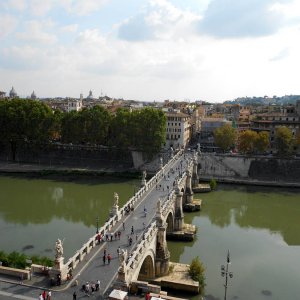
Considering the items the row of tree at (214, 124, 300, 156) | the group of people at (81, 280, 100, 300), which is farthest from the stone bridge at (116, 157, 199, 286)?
the row of tree at (214, 124, 300, 156)

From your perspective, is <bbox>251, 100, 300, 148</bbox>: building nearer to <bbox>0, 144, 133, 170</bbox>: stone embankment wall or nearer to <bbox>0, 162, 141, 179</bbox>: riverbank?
<bbox>0, 144, 133, 170</bbox>: stone embankment wall

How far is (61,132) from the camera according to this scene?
6222cm

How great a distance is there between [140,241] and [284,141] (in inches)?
1545

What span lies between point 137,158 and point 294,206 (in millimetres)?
23917

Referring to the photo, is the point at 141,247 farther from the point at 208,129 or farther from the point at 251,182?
the point at 208,129

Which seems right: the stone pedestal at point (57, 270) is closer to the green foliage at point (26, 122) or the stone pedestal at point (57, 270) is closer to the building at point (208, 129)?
the green foliage at point (26, 122)

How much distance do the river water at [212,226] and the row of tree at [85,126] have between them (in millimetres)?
7846

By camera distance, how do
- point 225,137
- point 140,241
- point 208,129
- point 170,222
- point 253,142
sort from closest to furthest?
1. point 140,241
2. point 170,222
3. point 253,142
4. point 225,137
5. point 208,129

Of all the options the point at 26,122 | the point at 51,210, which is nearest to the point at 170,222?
the point at 51,210

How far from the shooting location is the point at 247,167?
2215 inches

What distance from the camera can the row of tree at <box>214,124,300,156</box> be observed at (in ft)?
186

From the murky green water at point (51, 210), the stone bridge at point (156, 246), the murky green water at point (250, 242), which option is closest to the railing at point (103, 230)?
the stone bridge at point (156, 246)

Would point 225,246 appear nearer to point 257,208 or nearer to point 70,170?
point 257,208

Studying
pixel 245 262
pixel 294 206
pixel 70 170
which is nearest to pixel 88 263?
pixel 245 262
